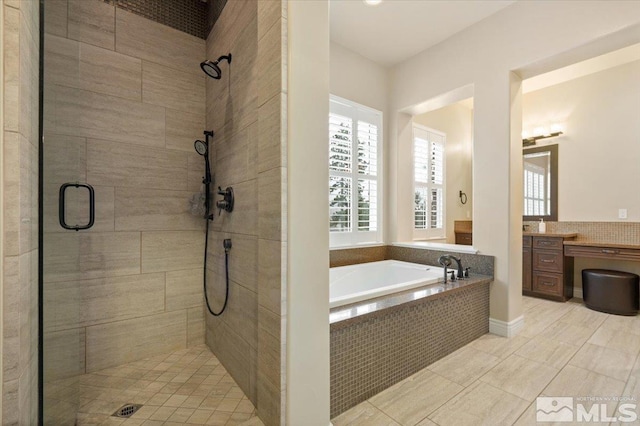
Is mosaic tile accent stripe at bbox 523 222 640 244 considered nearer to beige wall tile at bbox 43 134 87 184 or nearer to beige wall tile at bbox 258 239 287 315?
beige wall tile at bbox 258 239 287 315

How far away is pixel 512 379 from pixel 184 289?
104 inches

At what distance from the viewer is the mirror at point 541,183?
14.1 feet

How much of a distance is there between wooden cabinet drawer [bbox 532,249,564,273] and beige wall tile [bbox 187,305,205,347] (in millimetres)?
4381

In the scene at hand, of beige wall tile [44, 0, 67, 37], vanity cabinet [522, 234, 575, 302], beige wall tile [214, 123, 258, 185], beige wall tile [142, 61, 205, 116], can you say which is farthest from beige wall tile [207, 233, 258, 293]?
vanity cabinet [522, 234, 575, 302]

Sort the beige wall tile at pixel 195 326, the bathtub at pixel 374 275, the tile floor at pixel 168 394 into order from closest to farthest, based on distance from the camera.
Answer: the tile floor at pixel 168 394 → the beige wall tile at pixel 195 326 → the bathtub at pixel 374 275

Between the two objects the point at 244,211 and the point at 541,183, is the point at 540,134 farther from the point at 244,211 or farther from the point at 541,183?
the point at 244,211

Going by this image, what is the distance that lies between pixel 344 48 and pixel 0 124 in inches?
129

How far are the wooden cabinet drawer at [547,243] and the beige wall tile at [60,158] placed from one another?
5089mm

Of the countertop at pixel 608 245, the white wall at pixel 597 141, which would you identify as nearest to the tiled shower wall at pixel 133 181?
the countertop at pixel 608 245

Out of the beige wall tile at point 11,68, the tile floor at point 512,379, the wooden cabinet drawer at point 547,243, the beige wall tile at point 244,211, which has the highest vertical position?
the beige wall tile at point 11,68

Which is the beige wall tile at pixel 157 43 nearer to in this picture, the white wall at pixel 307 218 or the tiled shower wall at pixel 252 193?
the tiled shower wall at pixel 252 193

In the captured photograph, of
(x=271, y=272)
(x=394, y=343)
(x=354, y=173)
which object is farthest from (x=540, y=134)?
(x=271, y=272)

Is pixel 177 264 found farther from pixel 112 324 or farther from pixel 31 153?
pixel 31 153

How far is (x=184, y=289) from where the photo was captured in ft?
7.87
